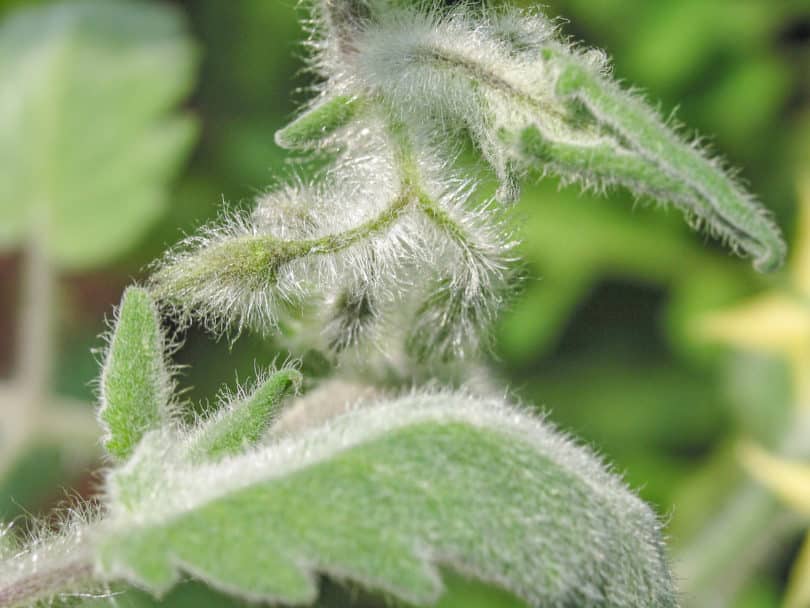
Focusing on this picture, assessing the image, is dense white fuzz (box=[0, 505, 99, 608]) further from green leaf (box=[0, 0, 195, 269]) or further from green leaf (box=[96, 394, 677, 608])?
green leaf (box=[0, 0, 195, 269])

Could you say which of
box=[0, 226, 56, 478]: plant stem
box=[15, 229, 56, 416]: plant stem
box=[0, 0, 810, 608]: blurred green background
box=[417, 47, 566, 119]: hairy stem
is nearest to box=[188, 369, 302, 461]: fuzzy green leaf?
box=[417, 47, 566, 119]: hairy stem

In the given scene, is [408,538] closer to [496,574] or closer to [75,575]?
[496,574]

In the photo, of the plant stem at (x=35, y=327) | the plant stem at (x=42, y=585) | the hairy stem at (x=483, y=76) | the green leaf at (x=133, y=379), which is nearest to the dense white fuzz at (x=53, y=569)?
the plant stem at (x=42, y=585)

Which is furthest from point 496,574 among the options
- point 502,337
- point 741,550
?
point 502,337

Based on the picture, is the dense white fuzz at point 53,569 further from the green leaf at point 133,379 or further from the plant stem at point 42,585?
the green leaf at point 133,379

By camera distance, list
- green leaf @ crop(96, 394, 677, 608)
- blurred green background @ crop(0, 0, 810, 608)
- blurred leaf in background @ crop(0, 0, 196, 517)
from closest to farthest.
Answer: green leaf @ crop(96, 394, 677, 608) < blurred green background @ crop(0, 0, 810, 608) < blurred leaf in background @ crop(0, 0, 196, 517)

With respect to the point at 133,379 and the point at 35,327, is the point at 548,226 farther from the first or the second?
the point at 133,379
